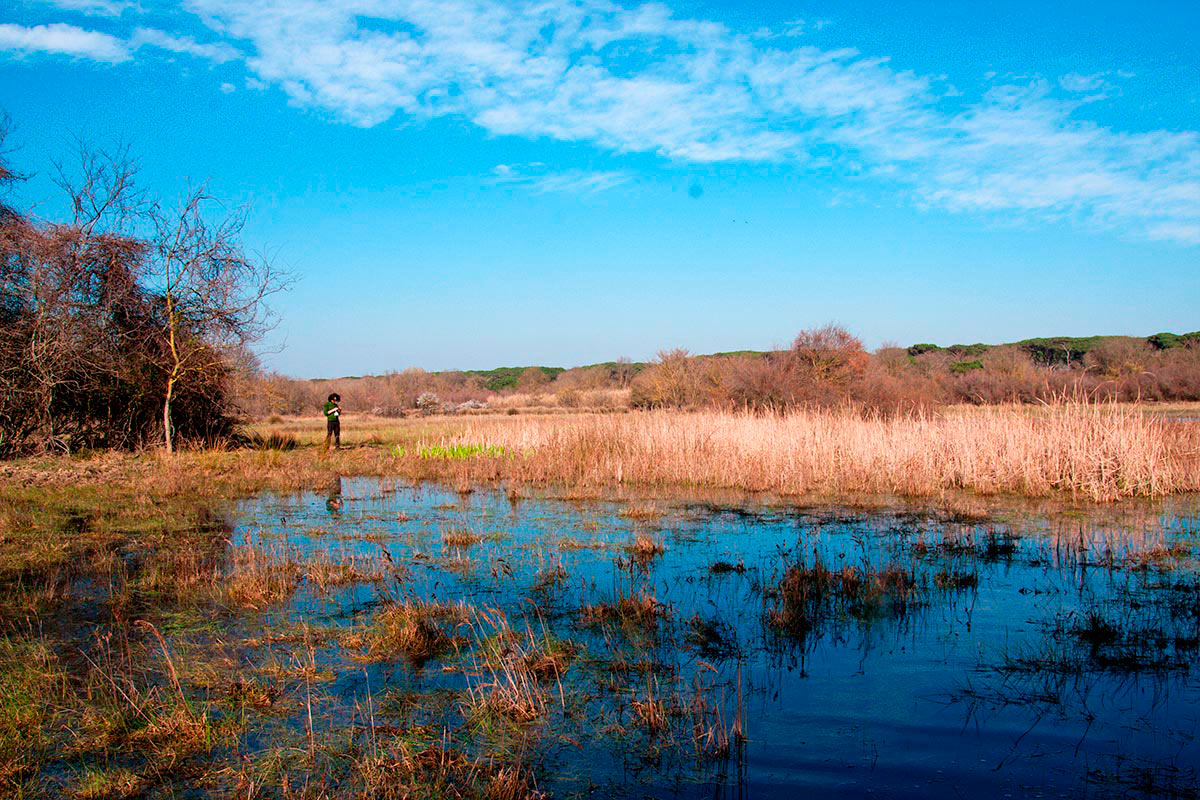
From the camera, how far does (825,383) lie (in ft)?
79.2

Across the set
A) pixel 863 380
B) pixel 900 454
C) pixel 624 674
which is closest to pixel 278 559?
pixel 624 674

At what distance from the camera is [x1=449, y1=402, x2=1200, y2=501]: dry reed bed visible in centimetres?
1209

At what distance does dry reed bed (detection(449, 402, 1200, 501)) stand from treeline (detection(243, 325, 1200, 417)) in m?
0.92

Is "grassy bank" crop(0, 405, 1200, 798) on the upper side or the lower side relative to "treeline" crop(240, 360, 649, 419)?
lower

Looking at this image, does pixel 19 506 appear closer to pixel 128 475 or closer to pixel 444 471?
pixel 128 475

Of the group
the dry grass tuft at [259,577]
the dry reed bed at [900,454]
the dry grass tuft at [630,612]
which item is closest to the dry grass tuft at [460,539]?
the dry grass tuft at [259,577]

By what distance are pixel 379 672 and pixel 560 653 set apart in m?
1.20

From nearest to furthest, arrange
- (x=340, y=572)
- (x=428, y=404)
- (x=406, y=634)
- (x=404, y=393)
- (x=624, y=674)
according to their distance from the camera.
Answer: (x=624, y=674) → (x=406, y=634) → (x=340, y=572) → (x=428, y=404) → (x=404, y=393)

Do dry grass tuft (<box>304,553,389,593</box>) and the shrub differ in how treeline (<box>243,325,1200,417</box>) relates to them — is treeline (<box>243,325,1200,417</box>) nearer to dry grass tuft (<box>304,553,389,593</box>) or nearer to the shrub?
the shrub

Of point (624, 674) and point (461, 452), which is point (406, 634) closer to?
point (624, 674)

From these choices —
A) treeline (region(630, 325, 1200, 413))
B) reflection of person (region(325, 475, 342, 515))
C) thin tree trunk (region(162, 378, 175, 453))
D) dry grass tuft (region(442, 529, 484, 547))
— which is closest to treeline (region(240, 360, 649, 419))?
treeline (region(630, 325, 1200, 413))

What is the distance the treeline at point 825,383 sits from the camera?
79.0 feet

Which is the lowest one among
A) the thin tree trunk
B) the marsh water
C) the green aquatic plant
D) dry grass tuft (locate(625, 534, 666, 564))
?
the marsh water

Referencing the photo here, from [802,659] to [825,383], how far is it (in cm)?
2003
